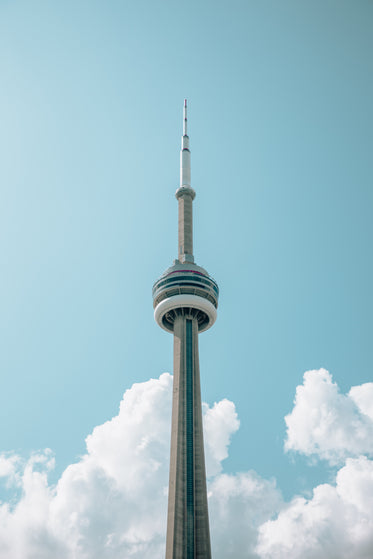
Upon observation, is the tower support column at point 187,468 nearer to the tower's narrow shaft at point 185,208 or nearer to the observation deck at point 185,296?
the observation deck at point 185,296

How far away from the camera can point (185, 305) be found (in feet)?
349

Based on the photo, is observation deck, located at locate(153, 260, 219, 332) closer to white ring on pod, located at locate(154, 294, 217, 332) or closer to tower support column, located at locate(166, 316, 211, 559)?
white ring on pod, located at locate(154, 294, 217, 332)

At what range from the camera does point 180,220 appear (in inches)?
4865

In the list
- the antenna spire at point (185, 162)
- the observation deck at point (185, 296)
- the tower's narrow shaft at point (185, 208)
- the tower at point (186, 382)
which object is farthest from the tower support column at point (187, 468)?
the antenna spire at point (185, 162)

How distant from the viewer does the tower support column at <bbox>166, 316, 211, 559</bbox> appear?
85.2 meters

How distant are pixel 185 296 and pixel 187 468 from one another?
34441mm

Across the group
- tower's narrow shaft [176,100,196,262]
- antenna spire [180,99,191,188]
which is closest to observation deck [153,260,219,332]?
tower's narrow shaft [176,100,196,262]

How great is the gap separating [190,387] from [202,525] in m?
24.5

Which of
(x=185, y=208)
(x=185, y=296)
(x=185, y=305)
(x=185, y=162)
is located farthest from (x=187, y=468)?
(x=185, y=162)

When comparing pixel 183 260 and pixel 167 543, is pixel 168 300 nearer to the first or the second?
pixel 183 260

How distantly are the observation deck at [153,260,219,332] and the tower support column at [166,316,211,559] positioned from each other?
696 cm

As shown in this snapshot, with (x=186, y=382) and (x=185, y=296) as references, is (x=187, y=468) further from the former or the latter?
(x=185, y=296)

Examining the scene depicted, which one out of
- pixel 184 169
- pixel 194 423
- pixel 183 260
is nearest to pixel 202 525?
pixel 194 423

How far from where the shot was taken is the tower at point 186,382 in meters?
85.9
